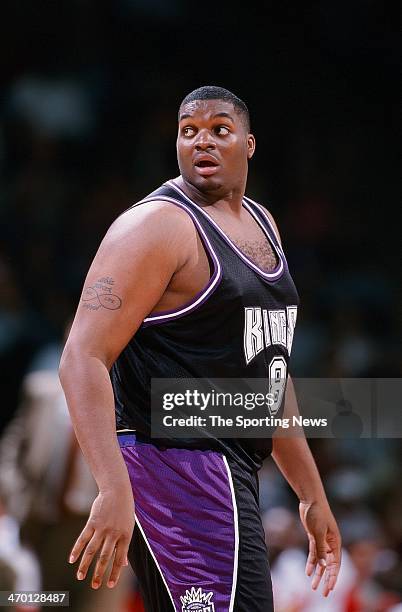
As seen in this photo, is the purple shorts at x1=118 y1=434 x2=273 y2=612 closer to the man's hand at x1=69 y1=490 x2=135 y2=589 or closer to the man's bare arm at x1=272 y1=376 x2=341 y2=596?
the man's hand at x1=69 y1=490 x2=135 y2=589

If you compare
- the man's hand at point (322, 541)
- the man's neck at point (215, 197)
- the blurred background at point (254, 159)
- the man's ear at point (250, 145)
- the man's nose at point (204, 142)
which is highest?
the blurred background at point (254, 159)

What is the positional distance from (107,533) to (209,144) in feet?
3.44

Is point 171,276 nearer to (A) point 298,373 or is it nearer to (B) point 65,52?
(A) point 298,373

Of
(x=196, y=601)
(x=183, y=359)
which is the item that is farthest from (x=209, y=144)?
(x=196, y=601)

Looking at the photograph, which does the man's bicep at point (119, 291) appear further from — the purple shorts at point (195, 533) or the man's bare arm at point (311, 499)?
the man's bare arm at point (311, 499)

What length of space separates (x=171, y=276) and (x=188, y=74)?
364 cm

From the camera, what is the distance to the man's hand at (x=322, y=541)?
2945 millimetres

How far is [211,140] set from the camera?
2.73 meters

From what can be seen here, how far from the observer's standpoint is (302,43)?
6047mm

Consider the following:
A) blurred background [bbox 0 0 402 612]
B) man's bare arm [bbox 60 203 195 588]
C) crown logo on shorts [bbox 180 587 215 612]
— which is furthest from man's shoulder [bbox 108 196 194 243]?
blurred background [bbox 0 0 402 612]

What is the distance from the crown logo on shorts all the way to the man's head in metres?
1.01

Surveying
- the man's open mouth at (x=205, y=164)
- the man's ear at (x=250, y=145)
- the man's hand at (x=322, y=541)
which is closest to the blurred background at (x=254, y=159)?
the man's hand at (x=322, y=541)

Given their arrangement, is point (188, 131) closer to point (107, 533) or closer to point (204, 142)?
point (204, 142)

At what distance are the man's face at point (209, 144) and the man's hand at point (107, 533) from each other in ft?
2.91
